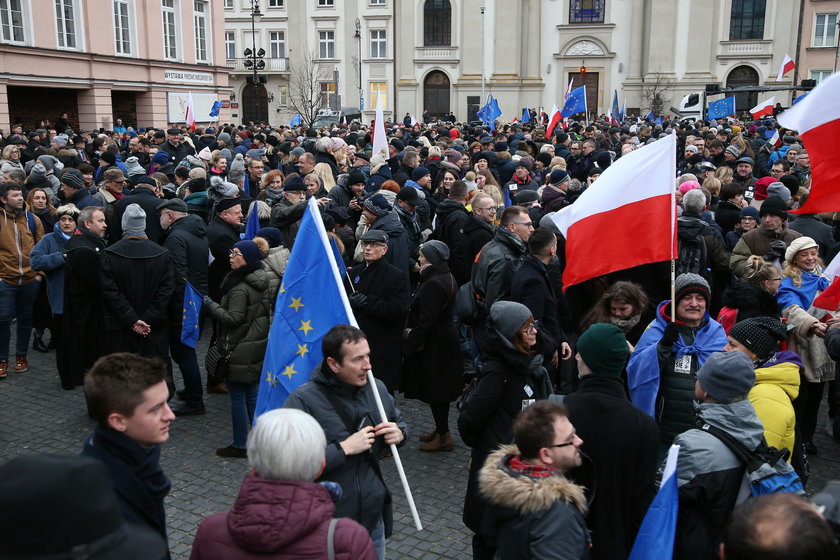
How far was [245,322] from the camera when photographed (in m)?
6.07

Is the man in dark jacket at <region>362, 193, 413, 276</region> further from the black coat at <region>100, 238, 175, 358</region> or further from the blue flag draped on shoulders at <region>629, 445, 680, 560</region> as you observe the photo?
the blue flag draped on shoulders at <region>629, 445, 680, 560</region>

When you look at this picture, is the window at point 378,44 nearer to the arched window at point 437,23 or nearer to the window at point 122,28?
the arched window at point 437,23

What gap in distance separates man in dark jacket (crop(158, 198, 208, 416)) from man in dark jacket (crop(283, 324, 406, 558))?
3.62m

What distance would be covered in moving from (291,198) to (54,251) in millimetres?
Result: 2486

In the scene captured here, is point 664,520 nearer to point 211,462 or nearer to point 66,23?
point 211,462

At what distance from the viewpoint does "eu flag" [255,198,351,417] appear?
4.37 metres

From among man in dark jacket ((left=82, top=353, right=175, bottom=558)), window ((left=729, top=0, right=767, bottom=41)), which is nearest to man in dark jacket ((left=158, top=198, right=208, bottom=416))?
man in dark jacket ((left=82, top=353, right=175, bottom=558))

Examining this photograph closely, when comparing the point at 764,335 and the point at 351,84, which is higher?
the point at 351,84

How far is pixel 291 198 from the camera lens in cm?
830

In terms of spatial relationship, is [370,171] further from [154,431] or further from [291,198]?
[154,431]

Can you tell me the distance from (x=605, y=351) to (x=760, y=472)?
822 millimetres

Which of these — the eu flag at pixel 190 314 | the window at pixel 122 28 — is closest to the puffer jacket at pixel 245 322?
the eu flag at pixel 190 314

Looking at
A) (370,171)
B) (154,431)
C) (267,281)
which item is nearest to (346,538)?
(154,431)

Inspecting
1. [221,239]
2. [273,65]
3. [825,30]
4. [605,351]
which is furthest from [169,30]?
[825,30]
